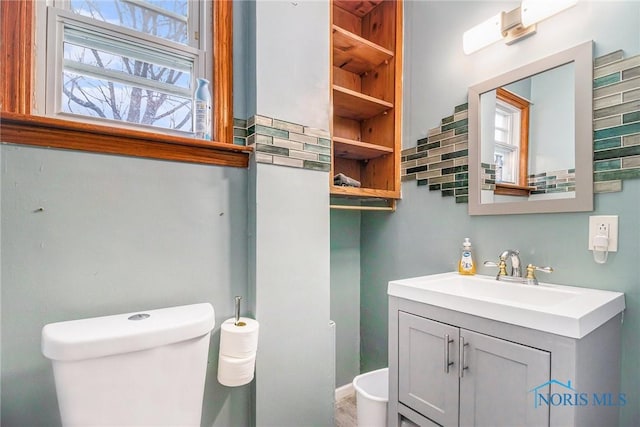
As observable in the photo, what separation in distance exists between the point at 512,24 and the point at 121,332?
1794 millimetres

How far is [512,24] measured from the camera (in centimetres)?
126

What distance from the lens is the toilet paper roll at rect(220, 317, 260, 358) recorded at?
1.02m

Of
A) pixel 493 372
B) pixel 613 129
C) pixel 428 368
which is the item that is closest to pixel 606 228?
→ pixel 613 129

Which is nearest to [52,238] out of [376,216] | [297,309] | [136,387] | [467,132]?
[136,387]

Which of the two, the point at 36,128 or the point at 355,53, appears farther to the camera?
the point at 355,53

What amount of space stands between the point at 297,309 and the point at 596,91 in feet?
4.52

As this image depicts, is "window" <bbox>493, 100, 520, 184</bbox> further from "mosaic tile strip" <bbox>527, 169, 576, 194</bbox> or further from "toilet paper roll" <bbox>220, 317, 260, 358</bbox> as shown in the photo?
"toilet paper roll" <bbox>220, 317, 260, 358</bbox>

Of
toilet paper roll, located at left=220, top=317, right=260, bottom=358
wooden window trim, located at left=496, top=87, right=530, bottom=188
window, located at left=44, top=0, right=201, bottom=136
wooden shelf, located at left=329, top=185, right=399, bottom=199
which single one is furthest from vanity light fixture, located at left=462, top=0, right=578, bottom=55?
toilet paper roll, located at left=220, top=317, right=260, bottom=358

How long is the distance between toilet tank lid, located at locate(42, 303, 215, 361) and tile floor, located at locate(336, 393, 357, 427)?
1.11m

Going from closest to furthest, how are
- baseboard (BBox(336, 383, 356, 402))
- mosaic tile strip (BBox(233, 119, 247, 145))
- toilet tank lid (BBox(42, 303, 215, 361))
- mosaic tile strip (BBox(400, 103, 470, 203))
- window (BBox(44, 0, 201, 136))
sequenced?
toilet tank lid (BBox(42, 303, 215, 361))
window (BBox(44, 0, 201, 136))
mosaic tile strip (BBox(233, 119, 247, 145))
mosaic tile strip (BBox(400, 103, 470, 203))
baseboard (BBox(336, 383, 356, 402))

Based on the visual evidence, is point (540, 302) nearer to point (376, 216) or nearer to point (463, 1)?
point (376, 216)

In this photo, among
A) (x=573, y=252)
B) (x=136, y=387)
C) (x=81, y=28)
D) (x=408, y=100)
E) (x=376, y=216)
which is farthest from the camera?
(x=376, y=216)

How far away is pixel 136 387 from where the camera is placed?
0.80 m

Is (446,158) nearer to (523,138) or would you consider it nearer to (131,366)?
(523,138)
